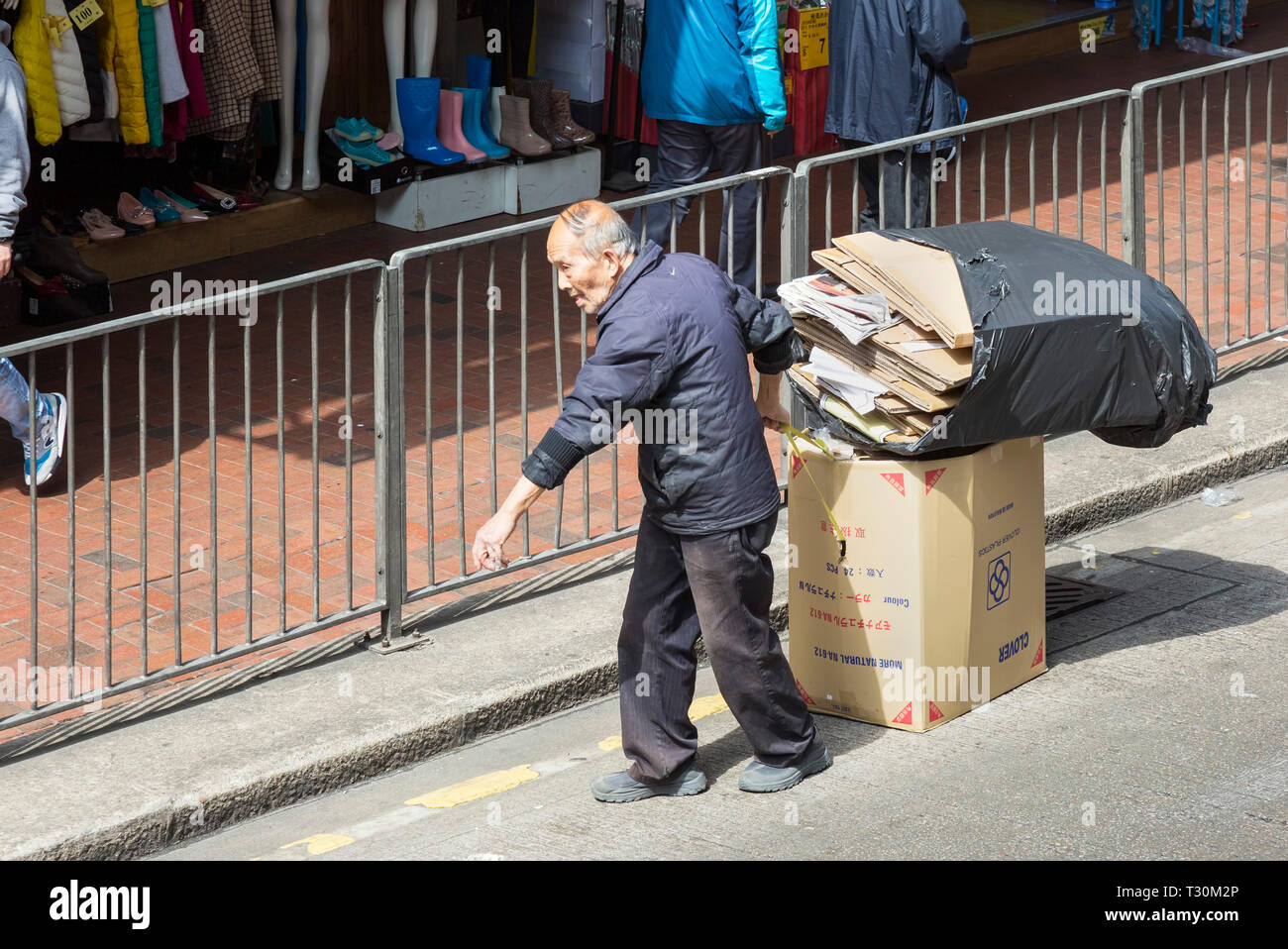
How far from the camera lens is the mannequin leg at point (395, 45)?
11562 mm

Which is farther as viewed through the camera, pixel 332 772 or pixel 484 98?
pixel 484 98

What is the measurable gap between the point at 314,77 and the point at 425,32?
0.79 metres

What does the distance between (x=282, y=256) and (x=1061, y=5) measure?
29.3ft

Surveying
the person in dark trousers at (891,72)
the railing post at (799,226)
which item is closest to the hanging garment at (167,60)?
the person in dark trousers at (891,72)

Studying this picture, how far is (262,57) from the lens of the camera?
35.9ft

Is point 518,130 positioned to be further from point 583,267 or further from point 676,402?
point 676,402

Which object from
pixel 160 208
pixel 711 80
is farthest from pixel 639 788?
pixel 160 208

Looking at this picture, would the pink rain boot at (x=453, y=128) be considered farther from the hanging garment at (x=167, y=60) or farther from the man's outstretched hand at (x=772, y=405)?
the man's outstretched hand at (x=772, y=405)

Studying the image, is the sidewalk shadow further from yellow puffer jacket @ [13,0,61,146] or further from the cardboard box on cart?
yellow puffer jacket @ [13,0,61,146]

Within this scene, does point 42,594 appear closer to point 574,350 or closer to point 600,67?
point 574,350

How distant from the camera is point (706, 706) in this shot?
20.8 ft

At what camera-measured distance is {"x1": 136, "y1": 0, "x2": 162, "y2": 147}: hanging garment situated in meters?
9.99

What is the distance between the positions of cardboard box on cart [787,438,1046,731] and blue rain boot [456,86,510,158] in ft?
20.5

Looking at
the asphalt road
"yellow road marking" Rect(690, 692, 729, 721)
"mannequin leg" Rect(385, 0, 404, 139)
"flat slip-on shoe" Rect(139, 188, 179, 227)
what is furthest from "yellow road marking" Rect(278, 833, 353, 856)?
"mannequin leg" Rect(385, 0, 404, 139)
